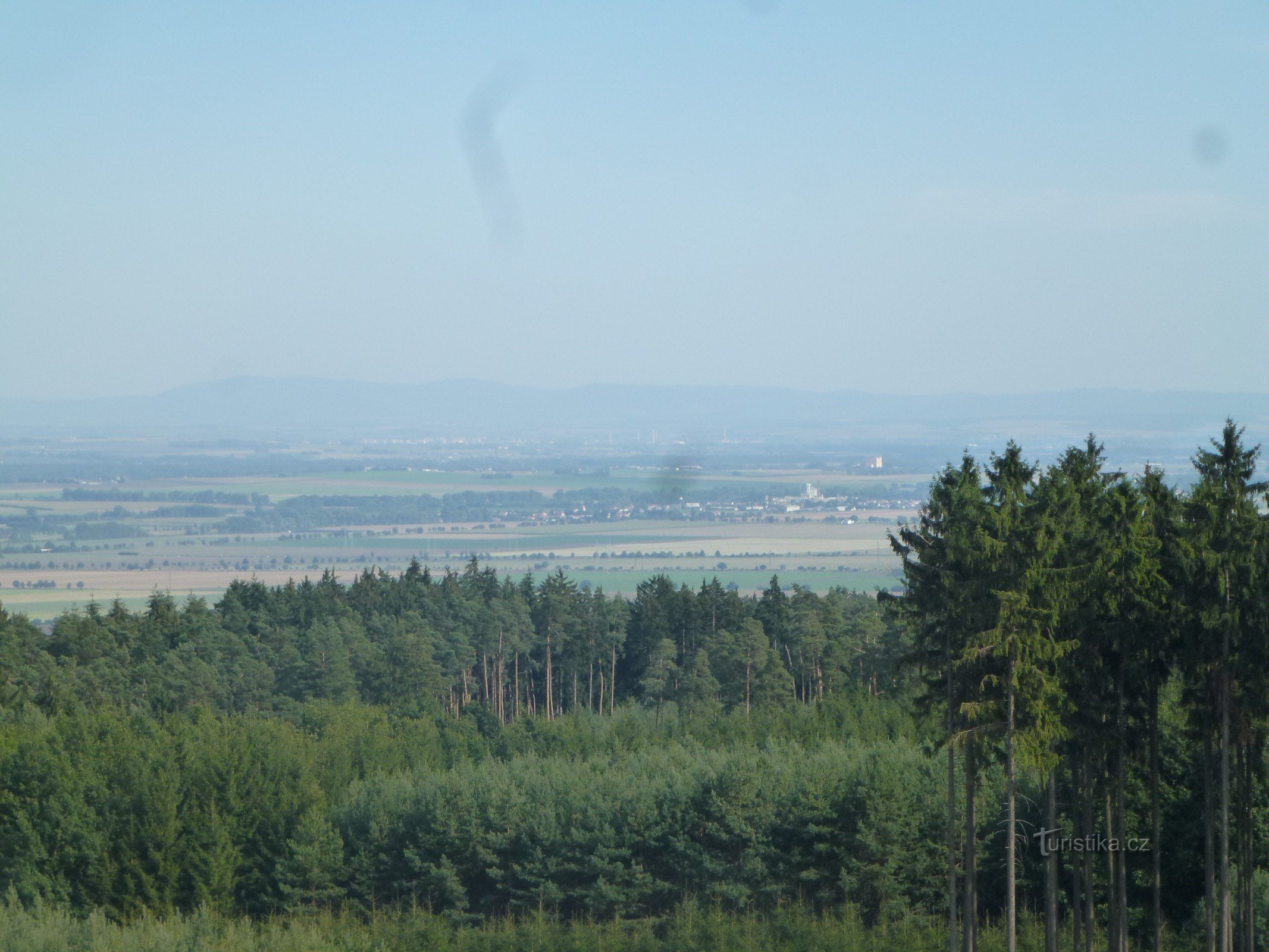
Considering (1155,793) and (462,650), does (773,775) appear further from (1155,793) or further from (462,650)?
(462,650)

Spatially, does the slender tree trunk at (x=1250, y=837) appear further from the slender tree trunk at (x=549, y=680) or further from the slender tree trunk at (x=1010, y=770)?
the slender tree trunk at (x=549, y=680)

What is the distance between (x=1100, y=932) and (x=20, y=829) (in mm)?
26991

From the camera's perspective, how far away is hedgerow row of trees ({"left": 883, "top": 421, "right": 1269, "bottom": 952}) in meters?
21.1

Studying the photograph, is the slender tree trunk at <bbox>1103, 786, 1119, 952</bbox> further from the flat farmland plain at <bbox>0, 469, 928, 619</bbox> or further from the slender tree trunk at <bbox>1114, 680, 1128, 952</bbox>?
the flat farmland plain at <bbox>0, 469, 928, 619</bbox>

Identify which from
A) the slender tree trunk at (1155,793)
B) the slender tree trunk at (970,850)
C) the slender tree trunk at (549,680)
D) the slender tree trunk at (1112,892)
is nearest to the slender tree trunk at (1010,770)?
the slender tree trunk at (970,850)

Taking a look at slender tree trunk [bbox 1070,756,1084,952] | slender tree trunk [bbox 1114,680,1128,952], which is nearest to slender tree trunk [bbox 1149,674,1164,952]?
slender tree trunk [bbox 1114,680,1128,952]

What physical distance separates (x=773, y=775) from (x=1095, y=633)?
50.0 ft

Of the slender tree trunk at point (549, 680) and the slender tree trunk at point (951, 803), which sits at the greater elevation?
the slender tree trunk at point (951, 803)

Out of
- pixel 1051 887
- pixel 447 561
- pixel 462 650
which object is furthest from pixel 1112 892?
pixel 447 561
